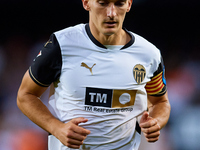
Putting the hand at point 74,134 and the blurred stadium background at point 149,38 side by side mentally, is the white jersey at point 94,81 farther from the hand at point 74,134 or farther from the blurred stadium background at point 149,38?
the blurred stadium background at point 149,38

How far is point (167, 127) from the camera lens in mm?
4203

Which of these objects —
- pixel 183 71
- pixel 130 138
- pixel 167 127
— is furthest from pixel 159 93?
pixel 183 71

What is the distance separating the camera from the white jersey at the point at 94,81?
172 cm

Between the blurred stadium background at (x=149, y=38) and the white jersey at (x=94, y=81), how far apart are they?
2366 millimetres

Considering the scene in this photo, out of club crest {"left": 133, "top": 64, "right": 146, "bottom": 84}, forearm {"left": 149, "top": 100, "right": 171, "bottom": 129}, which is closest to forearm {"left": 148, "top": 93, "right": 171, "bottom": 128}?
forearm {"left": 149, "top": 100, "right": 171, "bottom": 129}

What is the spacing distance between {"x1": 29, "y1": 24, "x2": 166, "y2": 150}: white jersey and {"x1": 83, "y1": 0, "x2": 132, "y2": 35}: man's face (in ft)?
0.47

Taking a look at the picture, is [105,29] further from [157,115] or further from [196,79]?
[196,79]

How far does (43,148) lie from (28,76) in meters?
2.41

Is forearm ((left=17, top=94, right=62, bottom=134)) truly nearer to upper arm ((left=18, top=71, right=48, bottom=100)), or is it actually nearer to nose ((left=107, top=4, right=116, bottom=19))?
upper arm ((left=18, top=71, right=48, bottom=100))

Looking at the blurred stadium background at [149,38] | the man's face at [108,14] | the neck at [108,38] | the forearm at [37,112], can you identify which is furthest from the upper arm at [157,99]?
the blurred stadium background at [149,38]

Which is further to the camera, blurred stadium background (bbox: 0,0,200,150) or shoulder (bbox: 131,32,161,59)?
blurred stadium background (bbox: 0,0,200,150)

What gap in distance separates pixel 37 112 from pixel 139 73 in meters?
0.65

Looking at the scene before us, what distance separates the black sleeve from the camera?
1694 mm

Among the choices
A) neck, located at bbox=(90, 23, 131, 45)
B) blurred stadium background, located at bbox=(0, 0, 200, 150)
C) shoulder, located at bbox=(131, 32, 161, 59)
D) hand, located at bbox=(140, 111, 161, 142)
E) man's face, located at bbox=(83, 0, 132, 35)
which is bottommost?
blurred stadium background, located at bbox=(0, 0, 200, 150)
